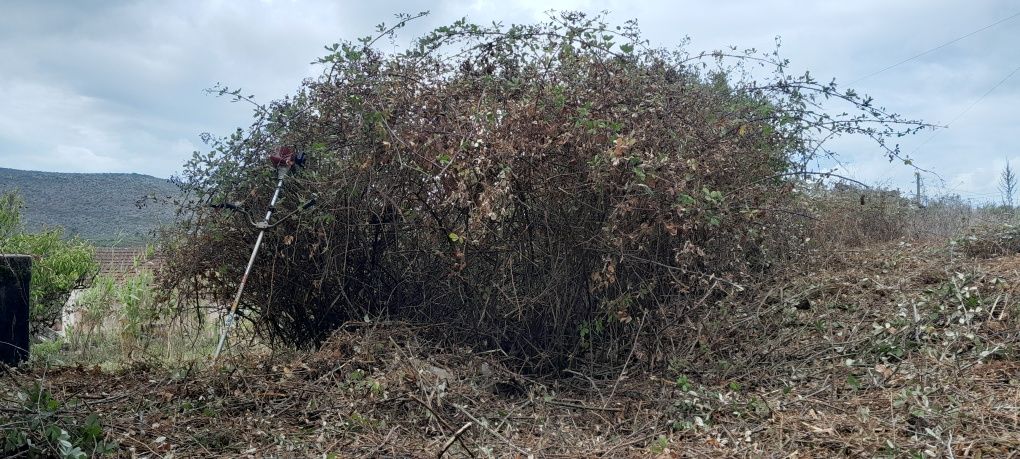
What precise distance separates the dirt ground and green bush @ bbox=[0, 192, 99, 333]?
13.4 ft

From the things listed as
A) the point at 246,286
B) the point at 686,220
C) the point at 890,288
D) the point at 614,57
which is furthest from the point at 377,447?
the point at 890,288

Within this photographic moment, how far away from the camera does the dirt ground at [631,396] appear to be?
3.80 meters

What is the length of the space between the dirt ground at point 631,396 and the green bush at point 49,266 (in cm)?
409

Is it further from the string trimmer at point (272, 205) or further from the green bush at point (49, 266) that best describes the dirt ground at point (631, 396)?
the green bush at point (49, 266)

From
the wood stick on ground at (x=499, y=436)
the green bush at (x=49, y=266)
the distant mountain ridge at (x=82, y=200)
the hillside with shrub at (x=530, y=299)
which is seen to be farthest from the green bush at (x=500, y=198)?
the distant mountain ridge at (x=82, y=200)

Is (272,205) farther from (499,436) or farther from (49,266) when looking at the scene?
(49,266)

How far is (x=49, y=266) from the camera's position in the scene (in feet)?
30.8

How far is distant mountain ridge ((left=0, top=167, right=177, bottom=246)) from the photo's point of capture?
39.4 ft

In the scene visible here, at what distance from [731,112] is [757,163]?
1.44 feet

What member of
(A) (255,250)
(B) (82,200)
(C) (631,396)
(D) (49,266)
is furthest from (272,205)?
(B) (82,200)

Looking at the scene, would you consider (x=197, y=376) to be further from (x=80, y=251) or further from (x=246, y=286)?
(x=80, y=251)

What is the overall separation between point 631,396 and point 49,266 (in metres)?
7.73

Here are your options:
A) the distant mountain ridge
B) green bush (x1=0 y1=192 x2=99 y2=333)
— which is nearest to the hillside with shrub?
green bush (x1=0 y1=192 x2=99 y2=333)

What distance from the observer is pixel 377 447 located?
3697 millimetres
